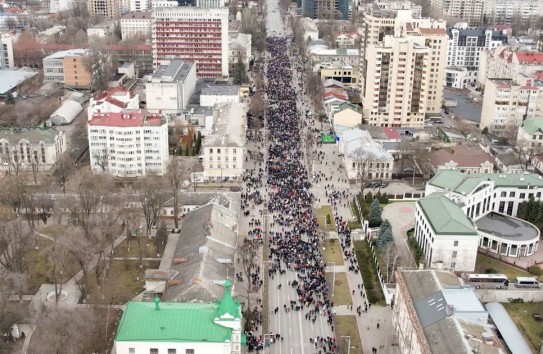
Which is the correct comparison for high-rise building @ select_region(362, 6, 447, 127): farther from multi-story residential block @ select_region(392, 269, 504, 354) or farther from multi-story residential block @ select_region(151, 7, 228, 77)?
multi-story residential block @ select_region(392, 269, 504, 354)

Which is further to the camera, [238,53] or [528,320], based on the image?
[238,53]

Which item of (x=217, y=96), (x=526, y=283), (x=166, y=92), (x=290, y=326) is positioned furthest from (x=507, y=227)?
(x=166, y=92)

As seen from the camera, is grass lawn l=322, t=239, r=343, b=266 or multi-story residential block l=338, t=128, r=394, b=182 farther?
multi-story residential block l=338, t=128, r=394, b=182

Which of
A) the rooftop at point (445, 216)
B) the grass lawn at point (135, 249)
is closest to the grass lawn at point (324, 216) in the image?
the rooftop at point (445, 216)

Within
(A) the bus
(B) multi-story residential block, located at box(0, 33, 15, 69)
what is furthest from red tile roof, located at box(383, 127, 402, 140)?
(B) multi-story residential block, located at box(0, 33, 15, 69)

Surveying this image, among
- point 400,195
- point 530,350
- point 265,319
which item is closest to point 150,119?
point 400,195

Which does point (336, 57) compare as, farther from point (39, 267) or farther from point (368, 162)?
point (39, 267)

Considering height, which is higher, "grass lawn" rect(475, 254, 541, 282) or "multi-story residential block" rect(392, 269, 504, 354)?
"multi-story residential block" rect(392, 269, 504, 354)
